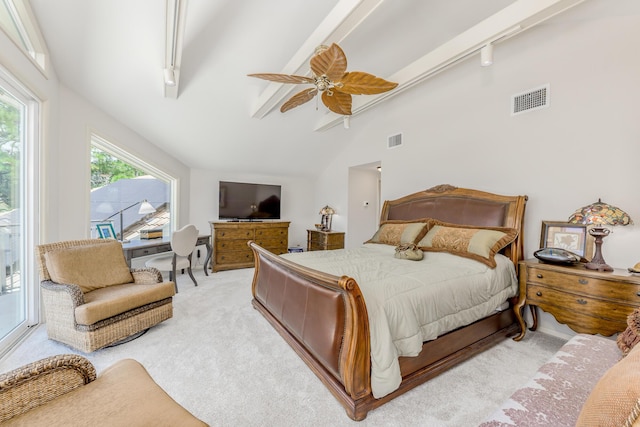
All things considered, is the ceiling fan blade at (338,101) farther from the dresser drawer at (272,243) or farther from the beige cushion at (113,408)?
the dresser drawer at (272,243)

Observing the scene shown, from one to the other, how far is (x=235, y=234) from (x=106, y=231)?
1988 mm

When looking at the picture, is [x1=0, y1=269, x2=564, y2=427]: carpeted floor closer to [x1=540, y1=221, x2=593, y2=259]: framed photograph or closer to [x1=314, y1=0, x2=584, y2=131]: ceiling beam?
[x1=540, y1=221, x2=593, y2=259]: framed photograph

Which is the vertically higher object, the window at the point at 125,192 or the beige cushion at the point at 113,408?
the window at the point at 125,192

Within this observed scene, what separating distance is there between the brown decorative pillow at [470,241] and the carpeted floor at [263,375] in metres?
0.86

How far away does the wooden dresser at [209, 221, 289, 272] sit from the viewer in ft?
16.3

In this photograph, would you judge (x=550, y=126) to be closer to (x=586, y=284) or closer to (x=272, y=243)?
(x=586, y=284)

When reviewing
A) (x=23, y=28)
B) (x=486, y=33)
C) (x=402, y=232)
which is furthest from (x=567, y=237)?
(x=23, y=28)

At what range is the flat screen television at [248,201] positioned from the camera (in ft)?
17.7

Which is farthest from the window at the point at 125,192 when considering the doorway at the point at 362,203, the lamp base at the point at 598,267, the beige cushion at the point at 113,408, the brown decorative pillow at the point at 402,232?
the lamp base at the point at 598,267

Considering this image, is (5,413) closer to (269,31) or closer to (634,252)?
(269,31)

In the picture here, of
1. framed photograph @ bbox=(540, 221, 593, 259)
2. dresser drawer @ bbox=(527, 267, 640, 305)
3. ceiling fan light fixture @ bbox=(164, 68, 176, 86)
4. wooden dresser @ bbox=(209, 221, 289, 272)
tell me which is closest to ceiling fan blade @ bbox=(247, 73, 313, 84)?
ceiling fan light fixture @ bbox=(164, 68, 176, 86)

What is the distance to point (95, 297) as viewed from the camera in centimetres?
234

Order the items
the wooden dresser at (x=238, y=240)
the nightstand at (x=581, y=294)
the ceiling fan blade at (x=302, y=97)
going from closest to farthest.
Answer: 1. the nightstand at (x=581, y=294)
2. the ceiling fan blade at (x=302, y=97)
3. the wooden dresser at (x=238, y=240)

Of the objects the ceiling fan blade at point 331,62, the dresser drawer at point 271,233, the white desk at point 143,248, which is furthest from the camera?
the dresser drawer at point 271,233
